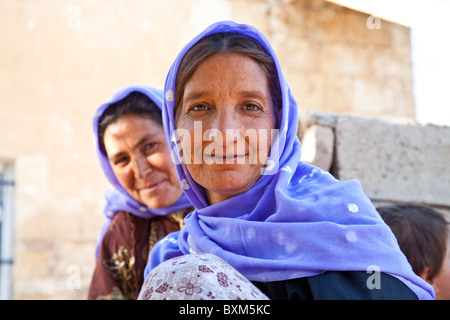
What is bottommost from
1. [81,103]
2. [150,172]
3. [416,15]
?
[150,172]

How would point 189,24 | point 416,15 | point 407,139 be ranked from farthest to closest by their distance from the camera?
point 189,24
point 416,15
point 407,139

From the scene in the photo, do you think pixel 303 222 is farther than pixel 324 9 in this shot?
No

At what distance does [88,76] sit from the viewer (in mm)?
6059

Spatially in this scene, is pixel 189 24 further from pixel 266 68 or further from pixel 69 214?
pixel 266 68

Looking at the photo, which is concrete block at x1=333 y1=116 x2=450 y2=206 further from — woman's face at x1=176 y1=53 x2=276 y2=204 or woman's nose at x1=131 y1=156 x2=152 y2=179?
woman's face at x1=176 y1=53 x2=276 y2=204

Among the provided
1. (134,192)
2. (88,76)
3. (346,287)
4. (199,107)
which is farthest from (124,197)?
(88,76)

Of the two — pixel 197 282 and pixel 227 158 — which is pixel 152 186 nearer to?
pixel 227 158

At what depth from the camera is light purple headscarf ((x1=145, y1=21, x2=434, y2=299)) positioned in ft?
5.92

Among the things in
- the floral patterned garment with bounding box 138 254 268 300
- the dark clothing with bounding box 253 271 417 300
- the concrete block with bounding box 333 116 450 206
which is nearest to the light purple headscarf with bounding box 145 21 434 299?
the dark clothing with bounding box 253 271 417 300

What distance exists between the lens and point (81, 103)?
6.01m

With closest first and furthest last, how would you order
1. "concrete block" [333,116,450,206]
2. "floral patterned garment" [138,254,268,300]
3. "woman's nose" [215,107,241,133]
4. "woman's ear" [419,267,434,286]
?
"floral patterned garment" [138,254,268,300] → "woman's nose" [215,107,241,133] → "woman's ear" [419,267,434,286] → "concrete block" [333,116,450,206]

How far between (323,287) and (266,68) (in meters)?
0.84

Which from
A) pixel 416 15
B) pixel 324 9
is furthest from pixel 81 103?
pixel 416 15

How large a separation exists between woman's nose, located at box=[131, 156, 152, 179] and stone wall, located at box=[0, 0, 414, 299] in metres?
2.79
